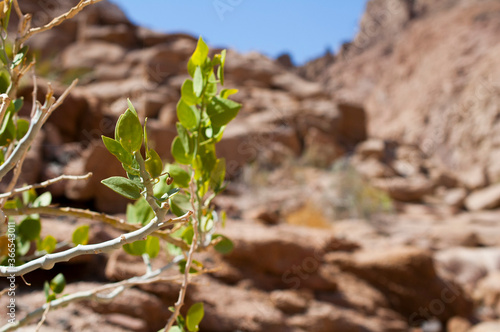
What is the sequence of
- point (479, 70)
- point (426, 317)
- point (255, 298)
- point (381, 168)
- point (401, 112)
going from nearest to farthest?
point (255, 298) < point (426, 317) < point (381, 168) < point (479, 70) < point (401, 112)

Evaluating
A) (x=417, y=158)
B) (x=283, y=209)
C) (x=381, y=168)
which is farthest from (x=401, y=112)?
(x=283, y=209)

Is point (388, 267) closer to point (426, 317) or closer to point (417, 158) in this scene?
point (426, 317)

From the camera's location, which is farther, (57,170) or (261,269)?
(57,170)

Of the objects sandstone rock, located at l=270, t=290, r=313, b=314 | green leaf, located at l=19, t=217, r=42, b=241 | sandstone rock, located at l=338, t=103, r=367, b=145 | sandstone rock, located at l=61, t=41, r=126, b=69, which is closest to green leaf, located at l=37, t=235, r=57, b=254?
green leaf, located at l=19, t=217, r=42, b=241

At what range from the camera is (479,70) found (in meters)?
17.2

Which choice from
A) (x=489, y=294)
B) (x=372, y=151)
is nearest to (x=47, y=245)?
(x=489, y=294)

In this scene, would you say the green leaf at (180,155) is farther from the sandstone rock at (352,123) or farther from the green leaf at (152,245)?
the sandstone rock at (352,123)

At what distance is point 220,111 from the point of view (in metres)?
0.64

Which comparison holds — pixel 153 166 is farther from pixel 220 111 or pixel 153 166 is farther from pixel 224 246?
pixel 224 246

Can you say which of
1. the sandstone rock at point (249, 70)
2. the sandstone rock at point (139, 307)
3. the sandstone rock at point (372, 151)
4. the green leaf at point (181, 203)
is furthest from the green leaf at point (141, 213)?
the sandstone rock at point (249, 70)

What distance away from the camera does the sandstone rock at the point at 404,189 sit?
1048 centimetres

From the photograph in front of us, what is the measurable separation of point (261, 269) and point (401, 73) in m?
24.1

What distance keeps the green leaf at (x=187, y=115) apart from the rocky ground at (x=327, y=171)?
A: 1.12 meters

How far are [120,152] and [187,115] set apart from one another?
0.81 ft
